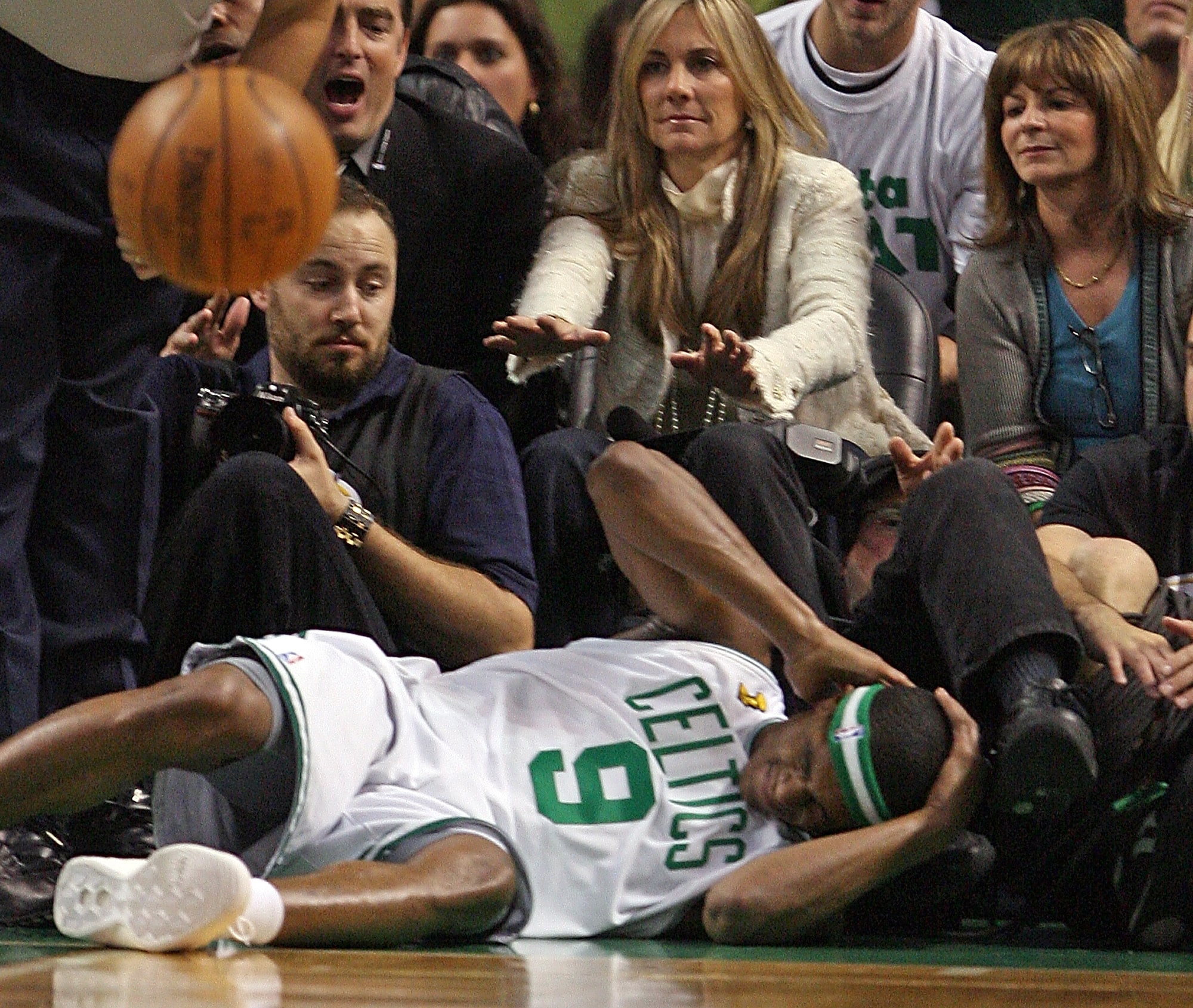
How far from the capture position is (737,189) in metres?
3.60

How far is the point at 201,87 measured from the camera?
2.33 m

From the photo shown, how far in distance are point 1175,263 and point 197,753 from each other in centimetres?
211

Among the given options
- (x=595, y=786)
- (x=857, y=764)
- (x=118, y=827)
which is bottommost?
(x=118, y=827)

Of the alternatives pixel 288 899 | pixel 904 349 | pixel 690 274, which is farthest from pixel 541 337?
pixel 288 899

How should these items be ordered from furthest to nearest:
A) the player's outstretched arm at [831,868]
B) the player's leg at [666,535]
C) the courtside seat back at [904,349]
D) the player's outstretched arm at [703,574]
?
the courtside seat back at [904,349]
the player's leg at [666,535]
the player's outstretched arm at [703,574]
the player's outstretched arm at [831,868]

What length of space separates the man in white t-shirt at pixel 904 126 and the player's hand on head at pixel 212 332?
1340mm

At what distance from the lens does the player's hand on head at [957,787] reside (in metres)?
2.44

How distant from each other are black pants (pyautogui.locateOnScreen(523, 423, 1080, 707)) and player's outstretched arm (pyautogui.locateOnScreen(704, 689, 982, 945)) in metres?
0.18

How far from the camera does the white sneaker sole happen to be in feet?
6.49

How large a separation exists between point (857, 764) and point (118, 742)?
3.07 feet

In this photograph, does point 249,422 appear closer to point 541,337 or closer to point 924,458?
point 541,337

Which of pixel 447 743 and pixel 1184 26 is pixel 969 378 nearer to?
pixel 1184 26

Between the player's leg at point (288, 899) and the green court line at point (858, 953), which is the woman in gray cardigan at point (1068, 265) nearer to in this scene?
the green court line at point (858, 953)

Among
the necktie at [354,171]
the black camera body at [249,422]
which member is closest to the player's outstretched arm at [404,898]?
the black camera body at [249,422]
